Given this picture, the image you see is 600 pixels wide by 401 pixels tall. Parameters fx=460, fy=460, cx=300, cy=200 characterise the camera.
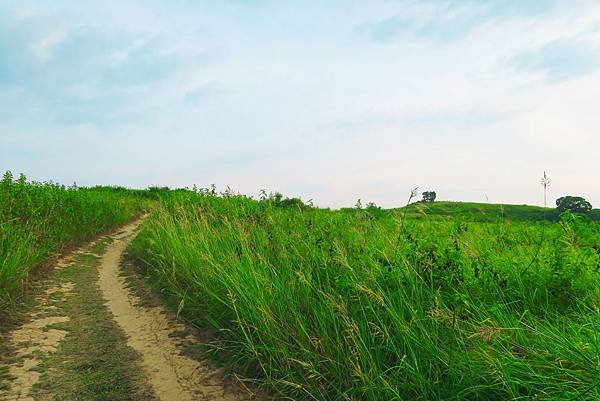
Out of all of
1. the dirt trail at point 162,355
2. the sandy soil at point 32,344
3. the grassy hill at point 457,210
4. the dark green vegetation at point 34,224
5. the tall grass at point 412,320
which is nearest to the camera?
the tall grass at point 412,320

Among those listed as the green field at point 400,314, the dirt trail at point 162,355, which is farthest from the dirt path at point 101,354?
the green field at point 400,314

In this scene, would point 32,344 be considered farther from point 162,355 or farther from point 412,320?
point 412,320

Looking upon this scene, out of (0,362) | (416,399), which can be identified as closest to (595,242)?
(416,399)

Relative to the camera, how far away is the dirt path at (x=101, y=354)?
497 cm

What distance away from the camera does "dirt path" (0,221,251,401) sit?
4.97m

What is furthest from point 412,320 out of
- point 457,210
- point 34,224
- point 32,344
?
point 34,224

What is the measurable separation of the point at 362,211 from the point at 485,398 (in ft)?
14.4

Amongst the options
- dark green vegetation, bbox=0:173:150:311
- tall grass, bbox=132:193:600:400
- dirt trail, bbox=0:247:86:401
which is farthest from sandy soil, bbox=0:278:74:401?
tall grass, bbox=132:193:600:400

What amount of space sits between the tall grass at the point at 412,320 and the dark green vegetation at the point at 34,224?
11.6 feet

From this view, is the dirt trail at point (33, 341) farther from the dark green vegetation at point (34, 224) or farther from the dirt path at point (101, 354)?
the dark green vegetation at point (34, 224)

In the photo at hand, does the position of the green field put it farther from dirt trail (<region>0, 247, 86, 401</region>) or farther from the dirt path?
dirt trail (<region>0, 247, 86, 401</region>)

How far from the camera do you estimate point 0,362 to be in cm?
586

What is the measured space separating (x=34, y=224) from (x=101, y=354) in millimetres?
7816

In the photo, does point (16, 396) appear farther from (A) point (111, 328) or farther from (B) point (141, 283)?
(B) point (141, 283)
